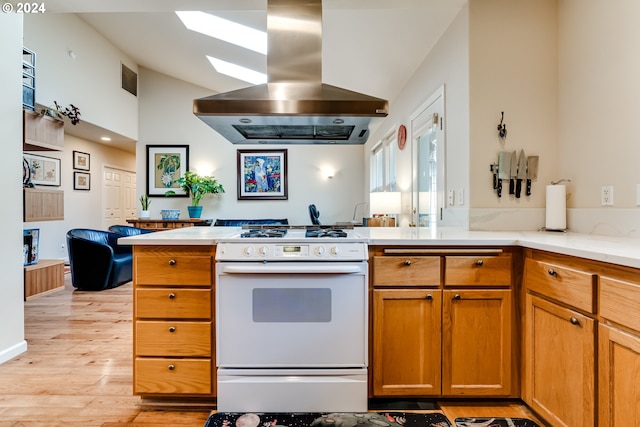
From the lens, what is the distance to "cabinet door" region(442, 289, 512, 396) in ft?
5.69

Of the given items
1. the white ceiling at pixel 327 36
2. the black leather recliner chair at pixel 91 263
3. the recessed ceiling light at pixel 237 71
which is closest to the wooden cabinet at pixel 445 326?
the white ceiling at pixel 327 36

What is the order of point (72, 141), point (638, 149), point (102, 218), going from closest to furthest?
point (638, 149) < point (72, 141) < point (102, 218)

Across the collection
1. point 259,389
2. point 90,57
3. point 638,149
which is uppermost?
point 90,57

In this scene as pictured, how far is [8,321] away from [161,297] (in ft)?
4.81

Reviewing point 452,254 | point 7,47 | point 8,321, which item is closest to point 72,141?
point 7,47

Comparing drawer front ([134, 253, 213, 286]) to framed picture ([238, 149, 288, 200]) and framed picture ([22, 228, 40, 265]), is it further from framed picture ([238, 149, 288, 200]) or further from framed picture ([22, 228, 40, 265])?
framed picture ([238, 149, 288, 200])

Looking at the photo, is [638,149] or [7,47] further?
[7,47]

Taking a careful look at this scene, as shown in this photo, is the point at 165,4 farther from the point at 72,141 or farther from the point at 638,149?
the point at 72,141

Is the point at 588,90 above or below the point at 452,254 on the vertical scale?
above

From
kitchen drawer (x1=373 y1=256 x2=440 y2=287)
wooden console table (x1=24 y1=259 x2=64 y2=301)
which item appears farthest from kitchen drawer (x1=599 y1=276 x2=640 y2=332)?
wooden console table (x1=24 y1=259 x2=64 y2=301)

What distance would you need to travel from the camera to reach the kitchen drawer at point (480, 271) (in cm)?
174

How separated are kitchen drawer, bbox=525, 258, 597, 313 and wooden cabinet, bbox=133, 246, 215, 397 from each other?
1.55 metres

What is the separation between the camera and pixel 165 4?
243 centimetres

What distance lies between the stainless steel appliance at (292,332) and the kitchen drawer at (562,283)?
2.56ft
